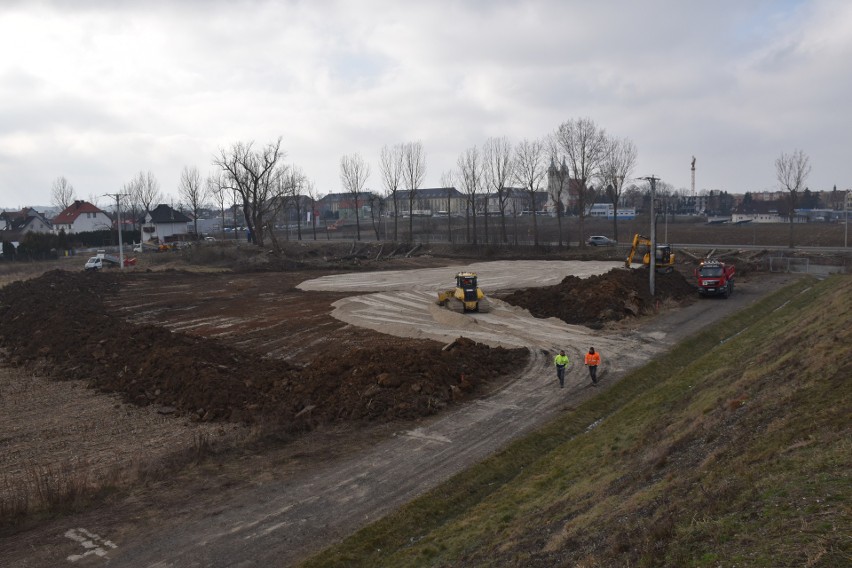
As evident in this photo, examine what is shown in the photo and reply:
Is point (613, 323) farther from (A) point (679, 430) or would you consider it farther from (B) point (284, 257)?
(B) point (284, 257)

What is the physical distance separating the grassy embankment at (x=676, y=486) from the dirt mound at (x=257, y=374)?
518 cm

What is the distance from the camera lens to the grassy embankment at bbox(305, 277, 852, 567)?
8953 millimetres

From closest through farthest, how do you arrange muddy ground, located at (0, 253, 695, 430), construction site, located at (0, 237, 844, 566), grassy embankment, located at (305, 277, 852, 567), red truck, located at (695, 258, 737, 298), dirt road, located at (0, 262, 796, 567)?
grassy embankment, located at (305, 277, 852, 567), dirt road, located at (0, 262, 796, 567), construction site, located at (0, 237, 844, 566), muddy ground, located at (0, 253, 695, 430), red truck, located at (695, 258, 737, 298)

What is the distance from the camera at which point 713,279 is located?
139ft

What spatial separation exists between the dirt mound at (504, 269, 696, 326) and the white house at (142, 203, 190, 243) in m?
77.7

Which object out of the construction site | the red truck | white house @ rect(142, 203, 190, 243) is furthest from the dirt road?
white house @ rect(142, 203, 190, 243)

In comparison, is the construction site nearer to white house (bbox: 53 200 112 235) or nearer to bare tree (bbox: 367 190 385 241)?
bare tree (bbox: 367 190 385 241)

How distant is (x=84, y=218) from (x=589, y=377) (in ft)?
387

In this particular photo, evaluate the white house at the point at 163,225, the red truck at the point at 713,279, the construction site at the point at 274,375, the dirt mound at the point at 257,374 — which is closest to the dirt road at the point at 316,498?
the construction site at the point at 274,375

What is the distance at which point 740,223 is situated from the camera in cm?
12394

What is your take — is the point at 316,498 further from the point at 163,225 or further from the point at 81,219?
the point at 81,219

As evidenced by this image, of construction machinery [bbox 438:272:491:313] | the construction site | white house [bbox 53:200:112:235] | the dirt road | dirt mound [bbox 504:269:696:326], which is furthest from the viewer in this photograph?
white house [bbox 53:200:112:235]

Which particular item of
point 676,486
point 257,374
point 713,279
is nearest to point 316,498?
point 676,486

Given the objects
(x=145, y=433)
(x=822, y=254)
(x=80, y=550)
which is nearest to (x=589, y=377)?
(x=145, y=433)
